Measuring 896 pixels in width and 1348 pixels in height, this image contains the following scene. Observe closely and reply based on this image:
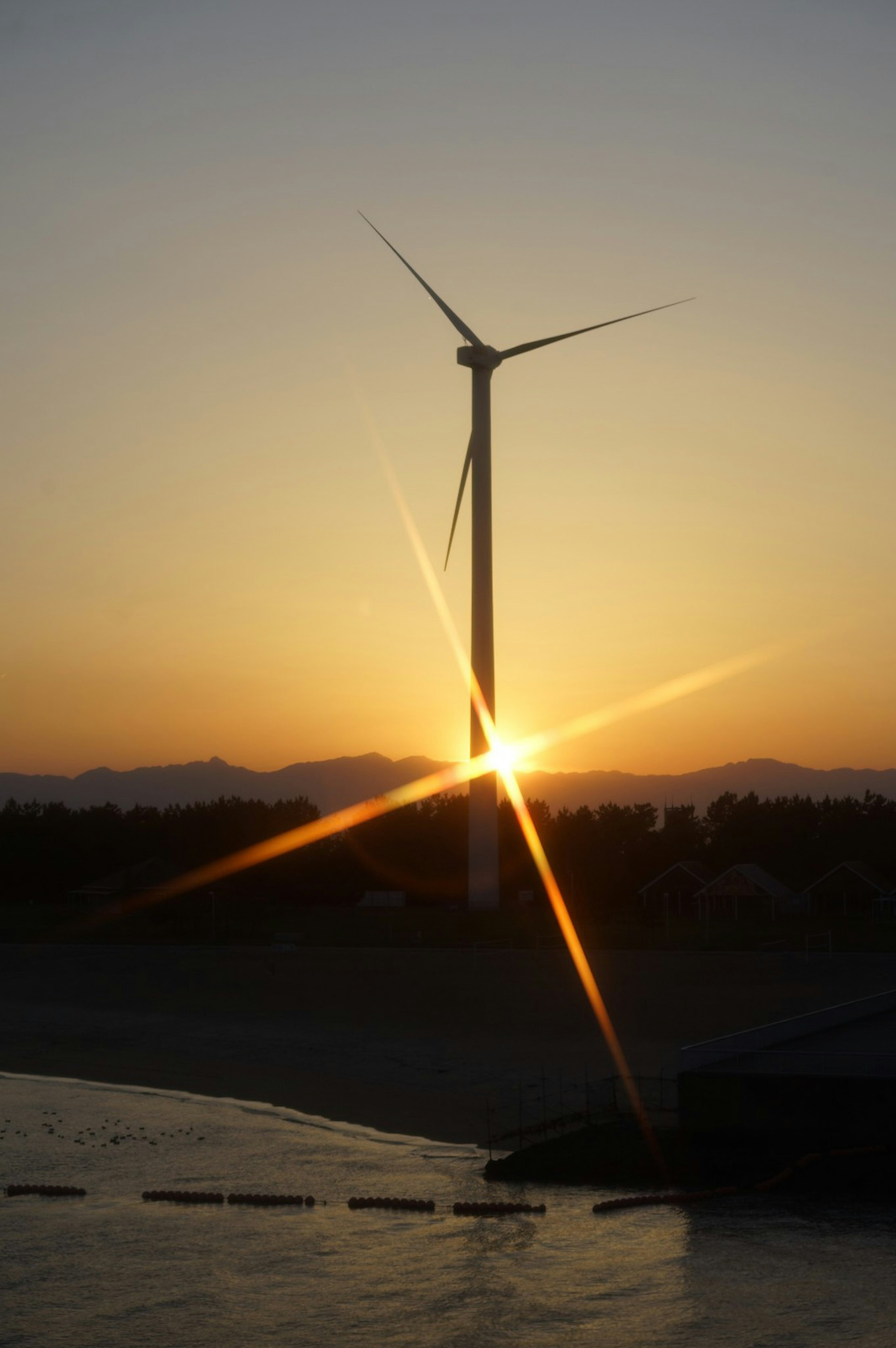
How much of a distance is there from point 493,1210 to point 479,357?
6733 cm

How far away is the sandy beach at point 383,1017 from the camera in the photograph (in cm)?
4900

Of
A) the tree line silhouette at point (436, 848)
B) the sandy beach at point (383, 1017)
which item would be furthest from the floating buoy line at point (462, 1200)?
the tree line silhouette at point (436, 848)

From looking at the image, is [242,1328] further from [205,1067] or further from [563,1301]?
[205,1067]

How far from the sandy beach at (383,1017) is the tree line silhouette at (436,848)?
1824 inches

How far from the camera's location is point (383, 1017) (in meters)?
64.6

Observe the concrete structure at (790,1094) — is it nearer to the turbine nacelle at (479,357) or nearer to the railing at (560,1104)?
the railing at (560,1104)

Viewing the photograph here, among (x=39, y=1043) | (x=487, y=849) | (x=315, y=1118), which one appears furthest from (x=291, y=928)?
(x=315, y=1118)

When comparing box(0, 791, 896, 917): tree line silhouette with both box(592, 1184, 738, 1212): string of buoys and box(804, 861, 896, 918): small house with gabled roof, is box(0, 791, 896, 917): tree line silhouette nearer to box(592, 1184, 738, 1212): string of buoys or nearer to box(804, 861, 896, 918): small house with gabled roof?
box(804, 861, 896, 918): small house with gabled roof

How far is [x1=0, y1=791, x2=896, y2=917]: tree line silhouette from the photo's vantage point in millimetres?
142500

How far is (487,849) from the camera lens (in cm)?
9006

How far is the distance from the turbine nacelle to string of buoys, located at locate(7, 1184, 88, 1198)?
65.7 metres

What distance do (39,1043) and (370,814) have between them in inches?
3968

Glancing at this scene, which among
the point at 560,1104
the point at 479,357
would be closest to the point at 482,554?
the point at 479,357

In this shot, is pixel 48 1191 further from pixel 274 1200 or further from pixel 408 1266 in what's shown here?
pixel 408 1266
